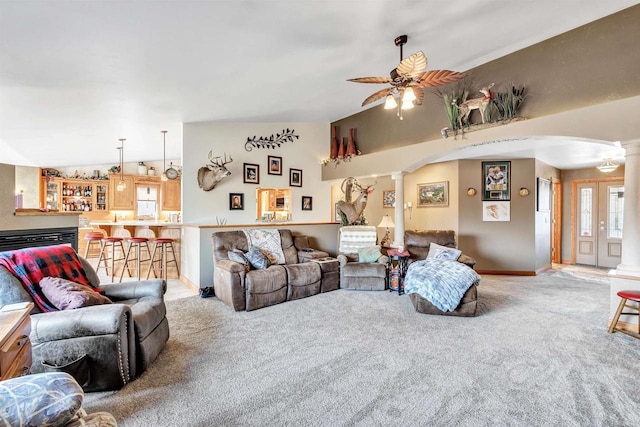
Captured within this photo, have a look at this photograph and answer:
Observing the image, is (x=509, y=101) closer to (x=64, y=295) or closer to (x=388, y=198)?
(x=388, y=198)

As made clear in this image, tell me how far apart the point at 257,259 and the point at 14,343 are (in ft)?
9.43

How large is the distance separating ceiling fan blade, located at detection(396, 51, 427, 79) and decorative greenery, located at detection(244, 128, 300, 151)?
135 inches

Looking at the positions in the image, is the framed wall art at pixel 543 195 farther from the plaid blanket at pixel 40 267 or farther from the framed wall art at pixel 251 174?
the plaid blanket at pixel 40 267

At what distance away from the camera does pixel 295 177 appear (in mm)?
6078

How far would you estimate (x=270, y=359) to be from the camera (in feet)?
8.39

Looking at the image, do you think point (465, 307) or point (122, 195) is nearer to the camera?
point (465, 307)

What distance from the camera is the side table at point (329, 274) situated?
15.3 feet

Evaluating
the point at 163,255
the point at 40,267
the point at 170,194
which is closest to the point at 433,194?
the point at 163,255

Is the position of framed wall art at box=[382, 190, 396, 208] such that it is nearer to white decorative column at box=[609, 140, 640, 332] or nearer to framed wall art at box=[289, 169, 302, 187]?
framed wall art at box=[289, 169, 302, 187]

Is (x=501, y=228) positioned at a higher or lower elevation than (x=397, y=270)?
higher

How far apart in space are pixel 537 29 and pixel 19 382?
4.82 meters

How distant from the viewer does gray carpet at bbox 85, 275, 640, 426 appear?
1859mm

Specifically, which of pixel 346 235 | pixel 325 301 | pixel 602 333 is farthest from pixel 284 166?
pixel 602 333

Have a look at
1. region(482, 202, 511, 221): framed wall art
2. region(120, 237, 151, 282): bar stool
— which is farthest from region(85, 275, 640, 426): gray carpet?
region(482, 202, 511, 221): framed wall art
